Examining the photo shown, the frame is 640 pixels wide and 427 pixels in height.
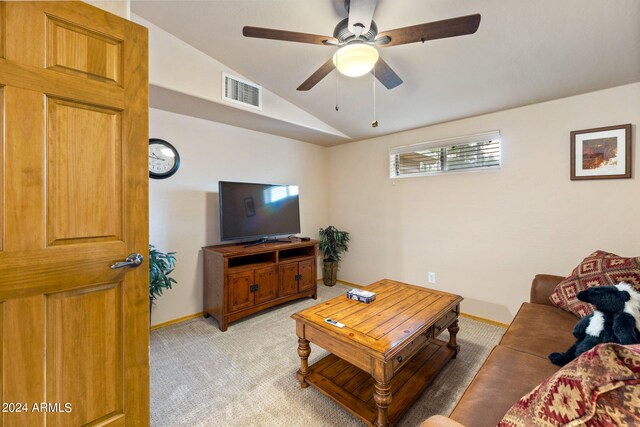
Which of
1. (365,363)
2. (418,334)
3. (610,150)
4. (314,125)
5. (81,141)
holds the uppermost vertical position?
(314,125)

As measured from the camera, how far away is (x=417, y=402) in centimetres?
163

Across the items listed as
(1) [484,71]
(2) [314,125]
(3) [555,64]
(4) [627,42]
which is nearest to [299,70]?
(2) [314,125]

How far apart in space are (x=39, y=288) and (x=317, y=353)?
1798 millimetres

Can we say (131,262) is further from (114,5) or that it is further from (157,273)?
(114,5)

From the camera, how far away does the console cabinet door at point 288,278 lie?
3088 mm

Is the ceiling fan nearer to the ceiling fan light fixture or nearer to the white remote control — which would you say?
the ceiling fan light fixture

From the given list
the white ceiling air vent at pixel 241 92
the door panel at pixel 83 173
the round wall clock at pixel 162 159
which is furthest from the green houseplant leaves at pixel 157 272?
the white ceiling air vent at pixel 241 92

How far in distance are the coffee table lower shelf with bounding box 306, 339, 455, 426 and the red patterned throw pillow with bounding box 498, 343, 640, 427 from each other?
1000 millimetres

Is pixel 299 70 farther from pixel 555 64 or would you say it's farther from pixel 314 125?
pixel 555 64

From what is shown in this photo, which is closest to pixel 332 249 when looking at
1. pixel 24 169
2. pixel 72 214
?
pixel 72 214

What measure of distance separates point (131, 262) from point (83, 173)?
0.45m

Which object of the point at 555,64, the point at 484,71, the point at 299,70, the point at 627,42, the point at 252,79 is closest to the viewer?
the point at 627,42

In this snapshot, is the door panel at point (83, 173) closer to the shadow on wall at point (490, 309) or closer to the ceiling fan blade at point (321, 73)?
the ceiling fan blade at point (321, 73)

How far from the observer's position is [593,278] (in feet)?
5.78
